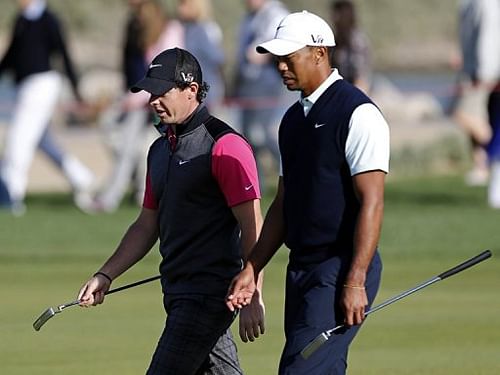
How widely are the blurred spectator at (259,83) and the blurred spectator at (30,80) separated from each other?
197cm

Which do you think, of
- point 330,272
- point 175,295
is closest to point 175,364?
point 175,295

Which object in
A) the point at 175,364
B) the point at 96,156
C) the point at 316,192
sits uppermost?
the point at 316,192

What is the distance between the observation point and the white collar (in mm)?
18594

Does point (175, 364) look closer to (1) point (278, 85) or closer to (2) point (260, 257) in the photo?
(2) point (260, 257)

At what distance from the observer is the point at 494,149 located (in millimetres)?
18625

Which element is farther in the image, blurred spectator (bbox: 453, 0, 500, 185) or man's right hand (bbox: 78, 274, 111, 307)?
blurred spectator (bbox: 453, 0, 500, 185)

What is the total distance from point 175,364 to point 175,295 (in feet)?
1.05

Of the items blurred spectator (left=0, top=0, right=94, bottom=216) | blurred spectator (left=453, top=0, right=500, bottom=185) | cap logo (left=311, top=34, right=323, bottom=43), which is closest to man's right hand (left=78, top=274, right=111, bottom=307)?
cap logo (left=311, top=34, right=323, bottom=43)

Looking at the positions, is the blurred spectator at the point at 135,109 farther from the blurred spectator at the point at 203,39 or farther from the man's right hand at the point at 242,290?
the man's right hand at the point at 242,290

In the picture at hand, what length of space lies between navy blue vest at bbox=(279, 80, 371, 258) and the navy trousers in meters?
0.09

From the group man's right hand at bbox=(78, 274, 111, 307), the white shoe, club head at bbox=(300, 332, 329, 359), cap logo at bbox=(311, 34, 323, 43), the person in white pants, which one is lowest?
the white shoe

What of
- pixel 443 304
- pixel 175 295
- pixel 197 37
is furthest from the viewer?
pixel 197 37

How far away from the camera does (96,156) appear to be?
27266 millimetres

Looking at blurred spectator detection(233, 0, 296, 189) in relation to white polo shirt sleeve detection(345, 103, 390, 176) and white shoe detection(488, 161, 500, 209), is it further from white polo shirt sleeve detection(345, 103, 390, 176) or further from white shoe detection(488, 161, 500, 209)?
white polo shirt sleeve detection(345, 103, 390, 176)
